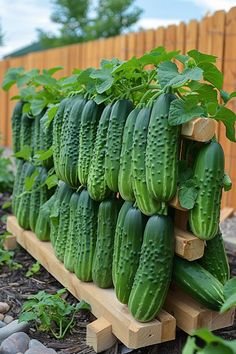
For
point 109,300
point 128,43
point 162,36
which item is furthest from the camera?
point 128,43

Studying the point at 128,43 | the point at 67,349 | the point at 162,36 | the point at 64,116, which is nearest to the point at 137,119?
the point at 64,116

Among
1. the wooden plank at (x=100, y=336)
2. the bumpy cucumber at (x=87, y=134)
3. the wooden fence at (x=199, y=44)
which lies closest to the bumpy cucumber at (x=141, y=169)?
the bumpy cucumber at (x=87, y=134)

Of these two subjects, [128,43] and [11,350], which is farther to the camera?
[128,43]

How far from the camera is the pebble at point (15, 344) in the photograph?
2.38 meters

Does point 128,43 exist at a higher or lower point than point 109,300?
higher

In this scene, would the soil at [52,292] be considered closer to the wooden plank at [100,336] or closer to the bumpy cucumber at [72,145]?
the wooden plank at [100,336]

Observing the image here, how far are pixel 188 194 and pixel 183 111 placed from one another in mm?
374

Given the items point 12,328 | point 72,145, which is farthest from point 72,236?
point 12,328

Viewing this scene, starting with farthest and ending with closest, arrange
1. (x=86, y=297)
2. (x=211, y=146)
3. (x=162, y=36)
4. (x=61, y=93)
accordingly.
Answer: (x=162, y=36) → (x=61, y=93) → (x=86, y=297) → (x=211, y=146)

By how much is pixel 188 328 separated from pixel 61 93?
2.01 meters

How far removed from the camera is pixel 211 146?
2271 mm

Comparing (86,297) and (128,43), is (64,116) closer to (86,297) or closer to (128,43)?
(86,297)

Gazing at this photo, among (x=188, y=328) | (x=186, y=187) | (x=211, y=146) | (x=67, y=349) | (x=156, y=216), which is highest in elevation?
(x=211, y=146)

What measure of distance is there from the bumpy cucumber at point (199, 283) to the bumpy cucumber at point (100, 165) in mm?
551
